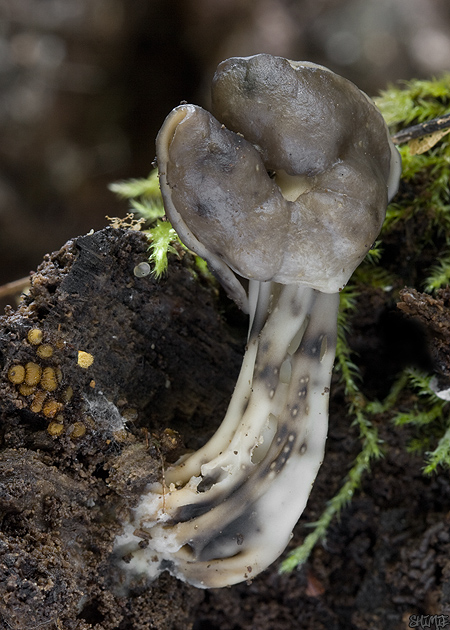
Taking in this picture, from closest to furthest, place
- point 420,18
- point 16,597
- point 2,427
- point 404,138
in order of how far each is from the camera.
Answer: point 16,597 < point 2,427 < point 404,138 < point 420,18

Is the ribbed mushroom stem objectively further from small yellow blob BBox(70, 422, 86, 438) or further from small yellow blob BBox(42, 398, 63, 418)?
small yellow blob BBox(42, 398, 63, 418)

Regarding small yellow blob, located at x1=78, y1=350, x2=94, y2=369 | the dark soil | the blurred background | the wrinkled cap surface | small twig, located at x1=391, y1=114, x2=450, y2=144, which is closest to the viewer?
the wrinkled cap surface

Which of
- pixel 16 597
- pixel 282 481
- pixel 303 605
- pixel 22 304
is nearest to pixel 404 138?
pixel 282 481

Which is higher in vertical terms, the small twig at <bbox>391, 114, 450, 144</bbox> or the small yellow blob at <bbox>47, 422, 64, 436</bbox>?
the small twig at <bbox>391, 114, 450, 144</bbox>

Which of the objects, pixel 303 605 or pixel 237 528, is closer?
pixel 237 528

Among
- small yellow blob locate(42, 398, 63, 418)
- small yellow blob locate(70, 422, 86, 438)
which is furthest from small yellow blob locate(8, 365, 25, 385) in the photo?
small yellow blob locate(70, 422, 86, 438)

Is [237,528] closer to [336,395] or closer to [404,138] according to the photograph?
[336,395]

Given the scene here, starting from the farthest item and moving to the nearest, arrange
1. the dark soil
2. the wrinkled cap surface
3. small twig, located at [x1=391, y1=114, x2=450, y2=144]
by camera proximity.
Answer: small twig, located at [x1=391, y1=114, x2=450, y2=144] → the dark soil → the wrinkled cap surface
